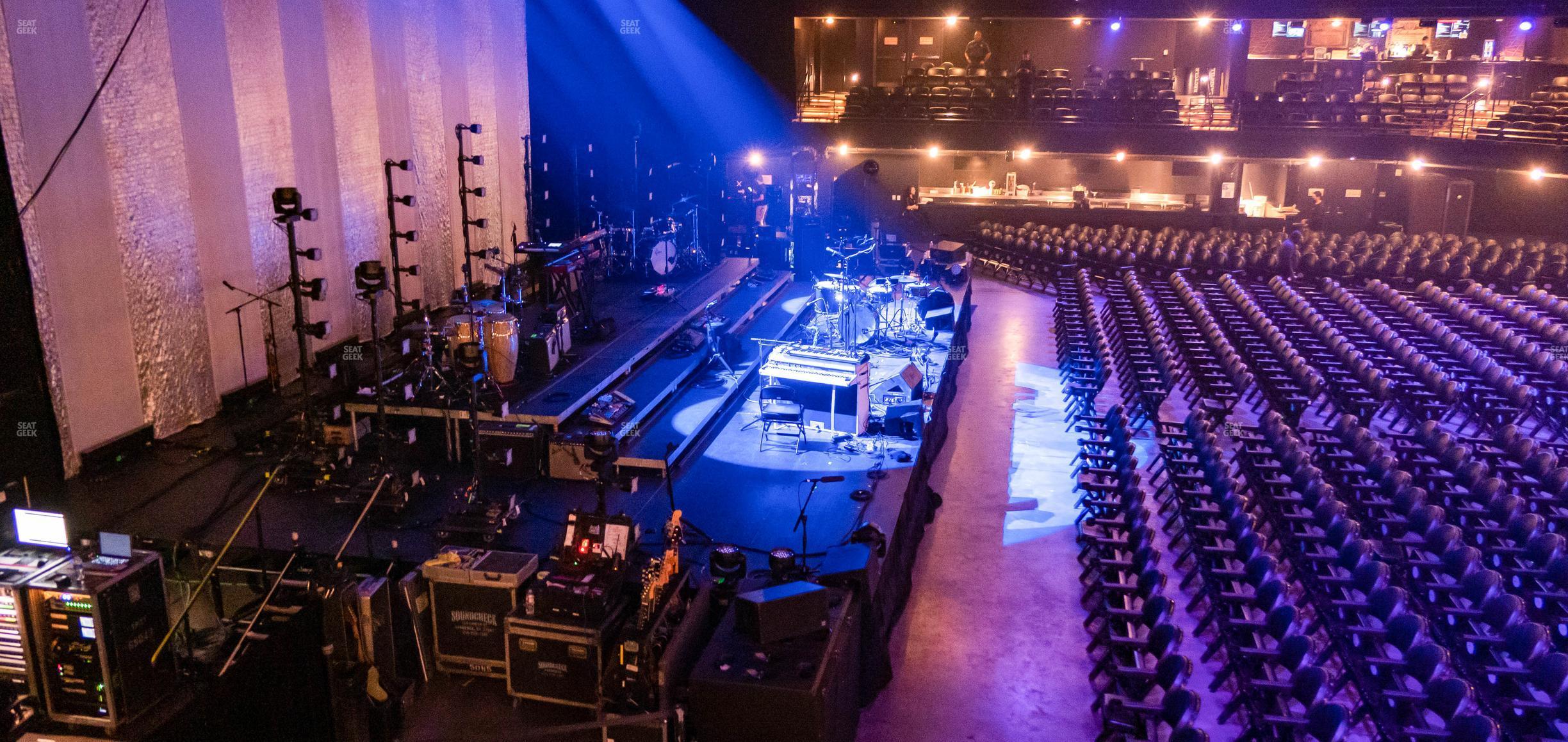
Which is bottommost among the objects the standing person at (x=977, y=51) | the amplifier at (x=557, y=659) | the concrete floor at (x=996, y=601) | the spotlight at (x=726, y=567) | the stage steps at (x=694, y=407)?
the concrete floor at (x=996, y=601)

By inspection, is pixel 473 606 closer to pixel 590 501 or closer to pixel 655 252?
pixel 590 501

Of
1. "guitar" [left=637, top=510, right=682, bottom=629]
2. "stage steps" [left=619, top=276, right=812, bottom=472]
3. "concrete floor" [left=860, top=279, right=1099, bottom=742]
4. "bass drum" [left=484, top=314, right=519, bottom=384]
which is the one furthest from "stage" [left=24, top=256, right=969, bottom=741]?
"guitar" [left=637, top=510, right=682, bottom=629]

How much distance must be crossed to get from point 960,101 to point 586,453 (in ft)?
46.2

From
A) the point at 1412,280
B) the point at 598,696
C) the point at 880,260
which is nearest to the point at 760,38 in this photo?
the point at 880,260

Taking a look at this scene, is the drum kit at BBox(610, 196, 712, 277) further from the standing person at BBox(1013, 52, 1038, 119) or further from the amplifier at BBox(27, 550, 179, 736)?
the amplifier at BBox(27, 550, 179, 736)

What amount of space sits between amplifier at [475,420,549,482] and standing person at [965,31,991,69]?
17097 mm

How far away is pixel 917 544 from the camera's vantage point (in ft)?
27.3

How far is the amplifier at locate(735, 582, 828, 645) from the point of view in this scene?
540 cm

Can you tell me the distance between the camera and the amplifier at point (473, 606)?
6.01m

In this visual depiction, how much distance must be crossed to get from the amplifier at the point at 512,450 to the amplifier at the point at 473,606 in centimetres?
219

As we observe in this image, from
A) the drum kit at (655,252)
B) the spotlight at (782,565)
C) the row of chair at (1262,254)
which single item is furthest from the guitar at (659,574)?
the row of chair at (1262,254)

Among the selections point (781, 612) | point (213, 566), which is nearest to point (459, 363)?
point (213, 566)

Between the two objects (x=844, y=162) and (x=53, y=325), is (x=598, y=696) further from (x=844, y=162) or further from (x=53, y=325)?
(x=844, y=162)

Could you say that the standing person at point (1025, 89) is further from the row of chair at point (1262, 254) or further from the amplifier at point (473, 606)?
the amplifier at point (473, 606)
